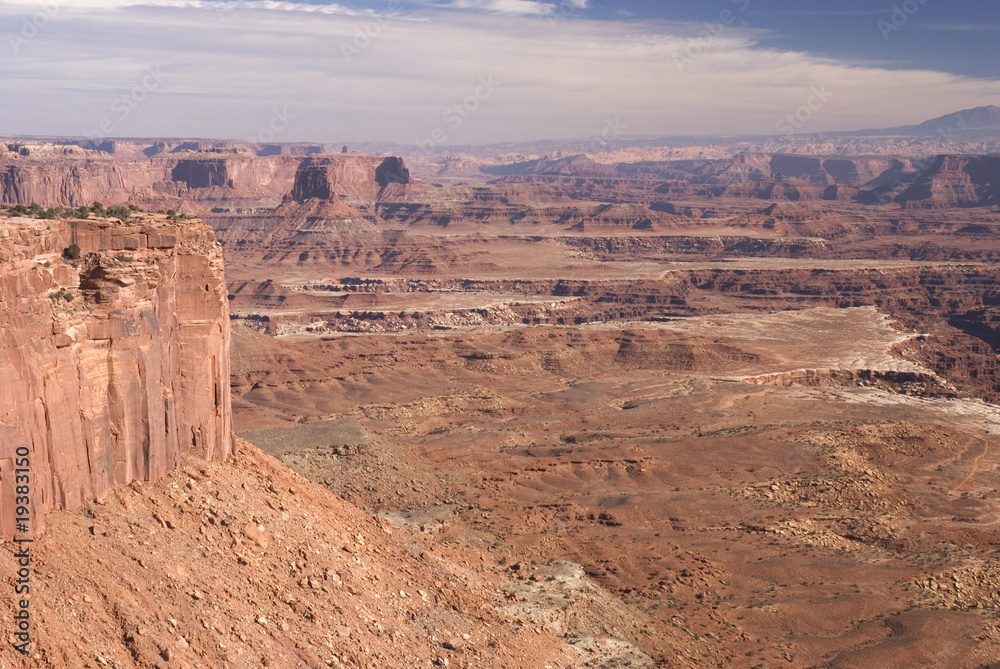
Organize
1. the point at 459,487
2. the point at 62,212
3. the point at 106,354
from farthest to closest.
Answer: the point at 459,487
the point at 62,212
the point at 106,354

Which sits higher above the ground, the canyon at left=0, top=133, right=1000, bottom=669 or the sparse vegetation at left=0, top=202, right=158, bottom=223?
the sparse vegetation at left=0, top=202, right=158, bottom=223

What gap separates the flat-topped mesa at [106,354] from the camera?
61.9ft

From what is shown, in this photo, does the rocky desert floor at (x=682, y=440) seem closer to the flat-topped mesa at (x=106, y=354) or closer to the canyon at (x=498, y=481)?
the canyon at (x=498, y=481)

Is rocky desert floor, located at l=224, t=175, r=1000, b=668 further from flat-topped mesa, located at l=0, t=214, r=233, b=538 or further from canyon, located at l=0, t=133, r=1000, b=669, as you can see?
flat-topped mesa, located at l=0, t=214, r=233, b=538

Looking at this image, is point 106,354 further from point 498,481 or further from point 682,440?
point 682,440

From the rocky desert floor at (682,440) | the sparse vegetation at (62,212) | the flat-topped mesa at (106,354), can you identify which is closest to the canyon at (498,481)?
the flat-topped mesa at (106,354)

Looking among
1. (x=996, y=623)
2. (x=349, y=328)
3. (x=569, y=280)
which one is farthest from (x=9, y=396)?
(x=569, y=280)

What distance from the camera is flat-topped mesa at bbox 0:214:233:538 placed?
18859 mm

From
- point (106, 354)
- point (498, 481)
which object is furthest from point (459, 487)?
point (106, 354)

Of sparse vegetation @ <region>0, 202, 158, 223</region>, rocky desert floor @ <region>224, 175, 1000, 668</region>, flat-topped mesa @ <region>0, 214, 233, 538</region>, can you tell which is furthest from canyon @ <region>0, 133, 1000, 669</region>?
sparse vegetation @ <region>0, 202, 158, 223</region>

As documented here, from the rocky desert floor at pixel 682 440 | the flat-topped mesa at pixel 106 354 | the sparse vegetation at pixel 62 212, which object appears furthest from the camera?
the rocky desert floor at pixel 682 440

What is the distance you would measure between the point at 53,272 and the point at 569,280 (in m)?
126

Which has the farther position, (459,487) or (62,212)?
(459,487)

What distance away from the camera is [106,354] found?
2159cm
